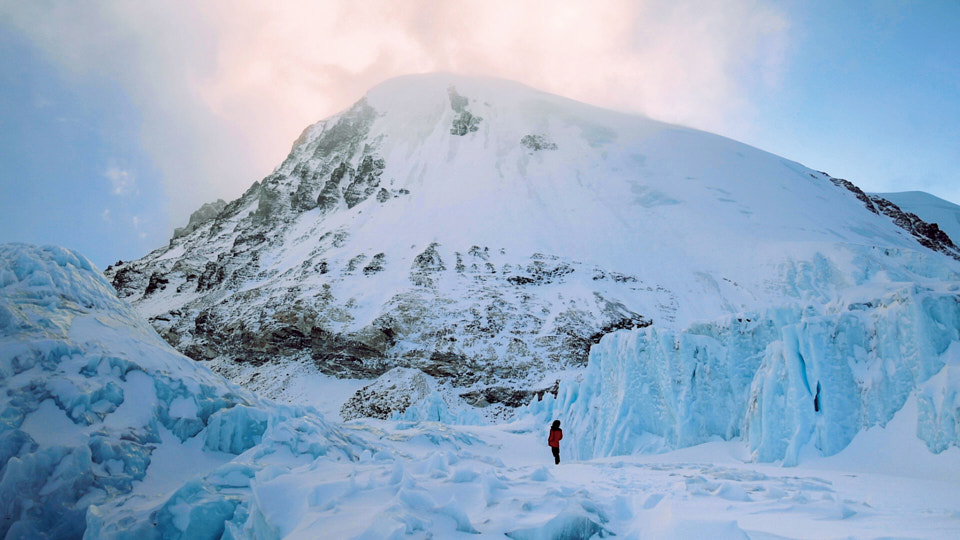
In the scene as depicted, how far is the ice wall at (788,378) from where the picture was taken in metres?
8.02

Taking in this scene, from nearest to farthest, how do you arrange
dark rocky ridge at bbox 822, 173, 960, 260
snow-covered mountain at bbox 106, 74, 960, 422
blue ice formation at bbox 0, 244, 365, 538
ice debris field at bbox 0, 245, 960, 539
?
ice debris field at bbox 0, 245, 960, 539
blue ice formation at bbox 0, 244, 365, 538
snow-covered mountain at bbox 106, 74, 960, 422
dark rocky ridge at bbox 822, 173, 960, 260

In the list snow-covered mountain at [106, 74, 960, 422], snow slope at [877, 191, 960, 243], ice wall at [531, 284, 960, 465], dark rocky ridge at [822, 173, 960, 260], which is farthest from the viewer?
snow slope at [877, 191, 960, 243]

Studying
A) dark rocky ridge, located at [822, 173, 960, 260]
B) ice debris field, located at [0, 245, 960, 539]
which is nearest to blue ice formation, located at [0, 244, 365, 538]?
ice debris field, located at [0, 245, 960, 539]

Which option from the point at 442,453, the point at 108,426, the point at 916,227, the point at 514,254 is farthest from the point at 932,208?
the point at 108,426

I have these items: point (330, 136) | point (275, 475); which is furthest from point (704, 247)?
point (330, 136)

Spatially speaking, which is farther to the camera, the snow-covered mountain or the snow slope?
the snow slope

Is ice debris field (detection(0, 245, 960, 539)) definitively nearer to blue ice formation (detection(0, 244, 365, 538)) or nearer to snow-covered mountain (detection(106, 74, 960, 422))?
blue ice formation (detection(0, 244, 365, 538))

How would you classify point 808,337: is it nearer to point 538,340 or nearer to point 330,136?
point 538,340

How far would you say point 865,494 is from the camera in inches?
218

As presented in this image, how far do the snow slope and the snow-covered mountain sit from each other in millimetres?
23912

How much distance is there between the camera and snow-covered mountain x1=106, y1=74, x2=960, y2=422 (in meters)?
37.3

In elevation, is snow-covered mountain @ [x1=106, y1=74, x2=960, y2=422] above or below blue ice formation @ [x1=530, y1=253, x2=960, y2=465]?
above

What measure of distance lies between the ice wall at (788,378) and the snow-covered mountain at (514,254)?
199mm

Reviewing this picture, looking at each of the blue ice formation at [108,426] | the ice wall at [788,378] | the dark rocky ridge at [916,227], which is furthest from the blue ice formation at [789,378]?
the dark rocky ridge at [916,227]
